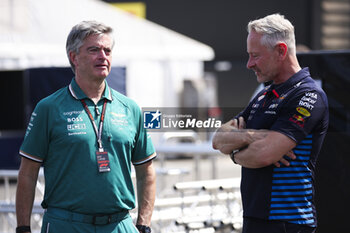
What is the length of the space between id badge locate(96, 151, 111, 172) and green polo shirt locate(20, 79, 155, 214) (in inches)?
0.7

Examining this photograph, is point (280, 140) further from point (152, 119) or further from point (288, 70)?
point (152, 119)

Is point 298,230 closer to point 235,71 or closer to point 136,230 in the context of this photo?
point 136,230

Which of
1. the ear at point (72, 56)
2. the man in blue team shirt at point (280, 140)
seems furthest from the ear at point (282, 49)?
the ear at point (72, 56)

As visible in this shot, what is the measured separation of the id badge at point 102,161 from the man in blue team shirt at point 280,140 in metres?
0.60

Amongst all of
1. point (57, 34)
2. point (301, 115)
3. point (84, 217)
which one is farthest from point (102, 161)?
point (57, 34)

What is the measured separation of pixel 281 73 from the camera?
9.48 ft

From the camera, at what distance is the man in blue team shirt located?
108 inches

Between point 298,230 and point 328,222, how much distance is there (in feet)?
3.73

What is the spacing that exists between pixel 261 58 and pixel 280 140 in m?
0.39

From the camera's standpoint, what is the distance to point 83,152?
297 centimetres

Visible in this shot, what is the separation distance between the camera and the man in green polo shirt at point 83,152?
2965mm

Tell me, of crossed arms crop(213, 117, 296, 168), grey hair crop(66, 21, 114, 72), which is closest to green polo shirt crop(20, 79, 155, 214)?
grey hair crop(66, 21, 114, 72)

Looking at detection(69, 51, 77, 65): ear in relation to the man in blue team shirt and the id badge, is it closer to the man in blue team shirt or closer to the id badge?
the id badge

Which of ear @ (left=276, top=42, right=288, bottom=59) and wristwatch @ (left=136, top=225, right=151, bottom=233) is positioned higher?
ear @ (left=276, top=42, right=288, bottom=59)
